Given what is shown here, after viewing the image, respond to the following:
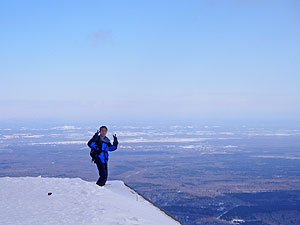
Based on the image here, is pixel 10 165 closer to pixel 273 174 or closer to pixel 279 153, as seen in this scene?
pixel 273 174

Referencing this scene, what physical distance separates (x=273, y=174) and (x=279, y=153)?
34.5 metres

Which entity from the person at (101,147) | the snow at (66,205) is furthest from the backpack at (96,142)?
the snow at (66,205)

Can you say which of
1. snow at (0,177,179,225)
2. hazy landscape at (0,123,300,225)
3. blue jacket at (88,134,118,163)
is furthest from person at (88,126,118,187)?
hazy landscape at (0,123,300,225)

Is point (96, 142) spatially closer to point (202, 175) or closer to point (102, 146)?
point (102, 146)

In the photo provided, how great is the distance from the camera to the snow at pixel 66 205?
656 cm

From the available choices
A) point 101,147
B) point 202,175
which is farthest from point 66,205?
point 202,175

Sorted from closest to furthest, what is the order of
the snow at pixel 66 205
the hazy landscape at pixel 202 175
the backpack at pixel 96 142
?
1. the snow at pixel 66 205
2. the backpack at pixel 96 142
3. the hazy landscape at pixel 202 175

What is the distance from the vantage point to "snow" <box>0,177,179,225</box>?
6563 mm

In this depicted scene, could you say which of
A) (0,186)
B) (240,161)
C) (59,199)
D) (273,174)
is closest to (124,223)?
(59,199)

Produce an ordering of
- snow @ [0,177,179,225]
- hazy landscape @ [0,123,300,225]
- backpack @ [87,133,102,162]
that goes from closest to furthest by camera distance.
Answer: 1. snow @ [0,177,179,225]
2. backpack @ [87,133,102,162]
3. hazy landscape @ [0,123,300,225]

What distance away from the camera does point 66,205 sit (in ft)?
24.7

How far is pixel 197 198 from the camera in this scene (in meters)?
45.9

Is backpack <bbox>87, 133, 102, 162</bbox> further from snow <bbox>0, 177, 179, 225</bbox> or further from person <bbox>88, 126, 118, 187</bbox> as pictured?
snow <bbox>0, 177, 179, 225</bbox>

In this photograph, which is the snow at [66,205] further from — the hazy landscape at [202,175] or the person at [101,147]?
the hazy landscape at [202,175]
